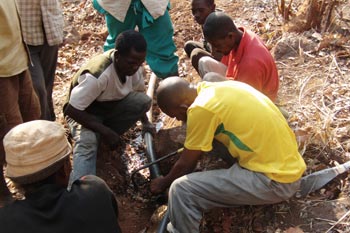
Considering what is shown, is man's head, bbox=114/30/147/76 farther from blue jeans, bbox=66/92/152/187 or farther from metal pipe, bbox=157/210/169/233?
metal pipe, bbox=157/210/169/233

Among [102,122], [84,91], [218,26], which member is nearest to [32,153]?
[84,91]

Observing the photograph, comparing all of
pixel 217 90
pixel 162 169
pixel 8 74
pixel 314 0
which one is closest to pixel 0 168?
pixel 8 74

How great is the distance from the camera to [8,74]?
130 inches

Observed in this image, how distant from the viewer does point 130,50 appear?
3508 millimetres

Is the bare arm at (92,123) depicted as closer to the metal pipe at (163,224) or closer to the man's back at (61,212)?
the metal pipe at (163,224)

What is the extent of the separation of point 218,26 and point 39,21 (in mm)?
1599

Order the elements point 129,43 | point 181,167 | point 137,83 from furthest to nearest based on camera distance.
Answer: point 137,83
point 129,43
point 181,167

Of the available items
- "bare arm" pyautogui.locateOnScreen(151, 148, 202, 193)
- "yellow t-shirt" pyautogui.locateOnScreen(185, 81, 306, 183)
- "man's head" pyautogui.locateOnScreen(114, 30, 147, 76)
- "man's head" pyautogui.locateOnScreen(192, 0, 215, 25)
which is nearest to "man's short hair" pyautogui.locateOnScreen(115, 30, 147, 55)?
"man's head" pyautogui.locateOnScreen(114, 30, 147, 76)

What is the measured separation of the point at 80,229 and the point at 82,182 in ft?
0.82

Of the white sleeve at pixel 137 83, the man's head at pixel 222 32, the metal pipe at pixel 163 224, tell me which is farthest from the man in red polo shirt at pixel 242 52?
the metal pipe at pixel 163 224

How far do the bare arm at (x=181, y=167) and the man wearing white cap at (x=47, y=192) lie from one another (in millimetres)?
884

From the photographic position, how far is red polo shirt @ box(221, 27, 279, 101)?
145 inches

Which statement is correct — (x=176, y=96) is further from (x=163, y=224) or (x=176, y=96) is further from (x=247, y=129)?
(x=163, y=224)

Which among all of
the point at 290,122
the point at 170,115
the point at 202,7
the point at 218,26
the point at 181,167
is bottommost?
the point at 290,122
